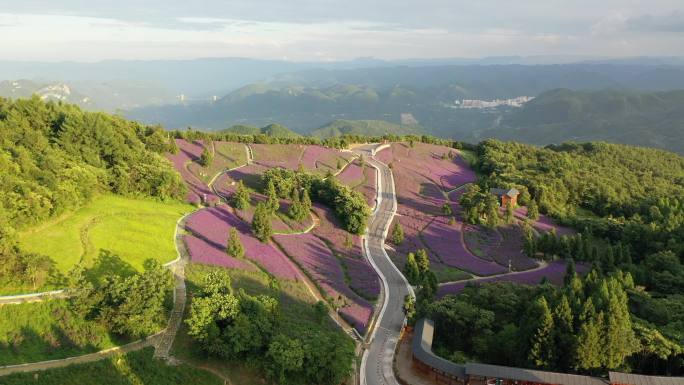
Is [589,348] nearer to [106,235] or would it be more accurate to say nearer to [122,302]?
[122,302]

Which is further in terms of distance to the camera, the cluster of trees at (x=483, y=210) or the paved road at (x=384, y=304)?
the cluster of trees at (x=483, y=210)

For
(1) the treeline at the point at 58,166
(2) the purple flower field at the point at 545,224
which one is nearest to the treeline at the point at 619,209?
(2) the purple flower field at the point at 545,224

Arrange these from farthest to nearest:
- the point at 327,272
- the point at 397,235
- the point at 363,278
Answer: the point at 397,235 < the point at 363,278 < the point at 327,272

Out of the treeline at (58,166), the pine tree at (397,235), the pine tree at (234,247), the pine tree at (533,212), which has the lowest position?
the pine tree at (533,212)

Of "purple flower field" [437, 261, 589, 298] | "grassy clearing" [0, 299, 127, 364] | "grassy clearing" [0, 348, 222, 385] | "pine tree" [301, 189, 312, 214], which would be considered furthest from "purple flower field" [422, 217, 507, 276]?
"grassy clearing" [0, 299, 127, 364]

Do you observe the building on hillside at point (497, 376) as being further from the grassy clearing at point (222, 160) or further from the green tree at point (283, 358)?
the grassy clearing at point (222, 160)

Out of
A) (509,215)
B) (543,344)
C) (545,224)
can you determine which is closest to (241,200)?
(543,344)

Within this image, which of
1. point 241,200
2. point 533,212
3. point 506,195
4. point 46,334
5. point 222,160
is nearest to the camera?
point 46,334

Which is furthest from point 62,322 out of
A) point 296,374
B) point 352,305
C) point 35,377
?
point 352,305
